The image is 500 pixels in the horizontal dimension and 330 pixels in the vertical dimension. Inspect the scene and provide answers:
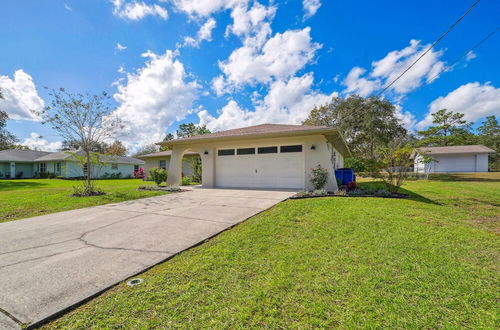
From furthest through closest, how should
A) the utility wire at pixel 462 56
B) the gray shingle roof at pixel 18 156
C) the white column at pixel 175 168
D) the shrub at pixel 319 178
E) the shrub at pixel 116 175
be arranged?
1. the shrub at pixel 116 175
2. the gray shingle roof at pixel 18 156
3. the white column at pixel 175 168
4. the shrub at pixel 319 178
5. the utility wire at pixel 462 56

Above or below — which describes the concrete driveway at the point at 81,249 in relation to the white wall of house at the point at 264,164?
below

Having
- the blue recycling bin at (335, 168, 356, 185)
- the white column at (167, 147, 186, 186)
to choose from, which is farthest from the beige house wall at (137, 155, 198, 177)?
the blue recycling bin at (335, 168, 356, 185)

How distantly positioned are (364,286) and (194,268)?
6.27ft

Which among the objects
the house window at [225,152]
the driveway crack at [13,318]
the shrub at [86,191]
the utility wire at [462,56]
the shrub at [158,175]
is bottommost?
the driveway crack at [13,318]

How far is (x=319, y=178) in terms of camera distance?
8367 mm

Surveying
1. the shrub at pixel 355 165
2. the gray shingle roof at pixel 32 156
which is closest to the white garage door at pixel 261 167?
the shrub at pixel 355 165

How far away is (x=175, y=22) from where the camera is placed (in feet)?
29.2

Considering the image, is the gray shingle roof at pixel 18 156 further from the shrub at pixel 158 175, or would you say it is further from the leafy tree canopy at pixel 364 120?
the leafy tree canopy at pixel 364 120

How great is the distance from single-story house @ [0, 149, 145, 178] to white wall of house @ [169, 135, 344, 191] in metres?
17.7

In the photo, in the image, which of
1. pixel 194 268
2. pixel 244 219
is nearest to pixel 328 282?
pixel 194 268

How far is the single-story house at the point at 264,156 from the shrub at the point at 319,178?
1.77 feet

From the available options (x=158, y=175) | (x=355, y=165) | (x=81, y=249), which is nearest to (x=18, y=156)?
(x=158, y=175)

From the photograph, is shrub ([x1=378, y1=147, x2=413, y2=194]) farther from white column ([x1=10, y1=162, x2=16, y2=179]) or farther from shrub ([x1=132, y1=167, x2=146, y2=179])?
white column ([x1=10, y1=162, x2=16, y2=179])

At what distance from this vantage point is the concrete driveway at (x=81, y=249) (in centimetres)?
195
